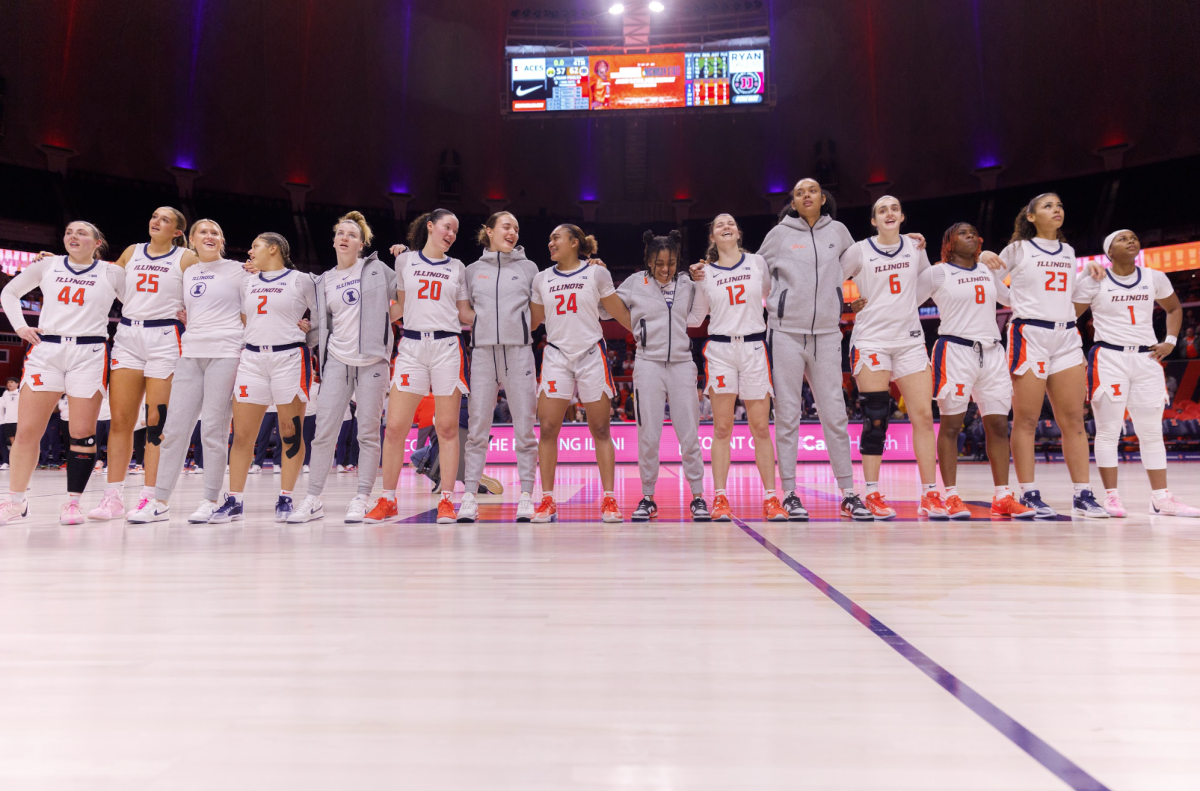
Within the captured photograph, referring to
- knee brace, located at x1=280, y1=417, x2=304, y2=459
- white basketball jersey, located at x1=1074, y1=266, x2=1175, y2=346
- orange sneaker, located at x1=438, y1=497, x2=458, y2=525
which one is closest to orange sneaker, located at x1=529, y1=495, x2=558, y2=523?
orange sneaker, located at x1=438, y1=497, x2=458, y2=525

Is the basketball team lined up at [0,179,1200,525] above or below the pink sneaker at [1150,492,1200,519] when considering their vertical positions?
above

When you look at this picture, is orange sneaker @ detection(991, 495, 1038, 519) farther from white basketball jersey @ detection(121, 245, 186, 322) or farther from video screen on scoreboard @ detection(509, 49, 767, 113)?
video screen on scoreboard @ detection(509, 49, 767, 113)

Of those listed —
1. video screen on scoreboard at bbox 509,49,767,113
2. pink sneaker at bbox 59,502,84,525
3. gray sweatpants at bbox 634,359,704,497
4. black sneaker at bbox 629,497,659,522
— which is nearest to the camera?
pink sneaker at bbox 59,502,84,525

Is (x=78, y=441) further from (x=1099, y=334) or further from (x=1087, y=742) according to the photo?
(x=1099, y=334)

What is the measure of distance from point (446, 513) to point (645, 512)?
1.10m

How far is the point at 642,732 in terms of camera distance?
3.77 feet

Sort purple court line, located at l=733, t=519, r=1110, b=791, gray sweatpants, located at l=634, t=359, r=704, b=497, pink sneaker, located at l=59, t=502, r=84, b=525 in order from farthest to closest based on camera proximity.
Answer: gray sweatpants, located at l=634, t=359, r=704, b=497
pink sneaker, located at l=59, t=502, r=84, b=525
purple court line, located at l=733, t=519, r=1110, b=791

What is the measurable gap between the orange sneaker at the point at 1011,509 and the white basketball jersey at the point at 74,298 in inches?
199

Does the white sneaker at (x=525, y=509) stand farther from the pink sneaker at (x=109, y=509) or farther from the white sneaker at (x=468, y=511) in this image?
the pink sneaker at (x=109, y=509)

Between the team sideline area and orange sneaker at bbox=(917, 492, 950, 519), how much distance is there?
981mm

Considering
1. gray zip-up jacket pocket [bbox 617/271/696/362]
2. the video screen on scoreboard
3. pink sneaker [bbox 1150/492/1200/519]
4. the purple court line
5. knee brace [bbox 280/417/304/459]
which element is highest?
the video screen on scoreboard

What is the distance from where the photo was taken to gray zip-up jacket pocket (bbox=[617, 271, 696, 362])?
4.20 m

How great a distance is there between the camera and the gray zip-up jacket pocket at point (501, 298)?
13.5ft

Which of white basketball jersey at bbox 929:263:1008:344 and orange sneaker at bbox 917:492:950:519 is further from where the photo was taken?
white basketball jersey at bbox 929:263:1008:344
